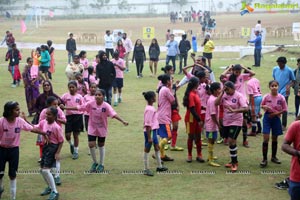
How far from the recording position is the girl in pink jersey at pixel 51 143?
310 inches

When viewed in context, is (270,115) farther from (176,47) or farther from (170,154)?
(176,47)

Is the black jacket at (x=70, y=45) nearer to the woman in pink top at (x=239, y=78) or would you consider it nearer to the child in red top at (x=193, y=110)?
the woman in pink top at (x=239, y=78)

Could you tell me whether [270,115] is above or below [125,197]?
above

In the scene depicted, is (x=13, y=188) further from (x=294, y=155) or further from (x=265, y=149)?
(x=265, y=149)

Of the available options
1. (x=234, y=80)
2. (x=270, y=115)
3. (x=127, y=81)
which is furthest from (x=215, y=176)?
(x=127, y=81)

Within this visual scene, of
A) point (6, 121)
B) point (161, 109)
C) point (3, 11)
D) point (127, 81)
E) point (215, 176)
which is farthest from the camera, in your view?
point (3, 11)

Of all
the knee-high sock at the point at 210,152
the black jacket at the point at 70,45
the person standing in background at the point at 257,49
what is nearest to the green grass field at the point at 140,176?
the knee-high sock at the point at 210,152

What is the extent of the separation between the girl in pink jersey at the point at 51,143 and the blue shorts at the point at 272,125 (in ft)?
12.6

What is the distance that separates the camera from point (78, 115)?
10219 mm

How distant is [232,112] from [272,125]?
0.93 meters

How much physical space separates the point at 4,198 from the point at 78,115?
8.68ft

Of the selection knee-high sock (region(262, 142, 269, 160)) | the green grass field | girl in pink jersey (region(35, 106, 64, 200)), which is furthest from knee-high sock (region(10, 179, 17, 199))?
knee-high sock (region(262, 142, 269, 160))

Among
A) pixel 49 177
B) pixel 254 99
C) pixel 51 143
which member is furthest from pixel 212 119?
pixel 49 177

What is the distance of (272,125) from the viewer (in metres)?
9.48
